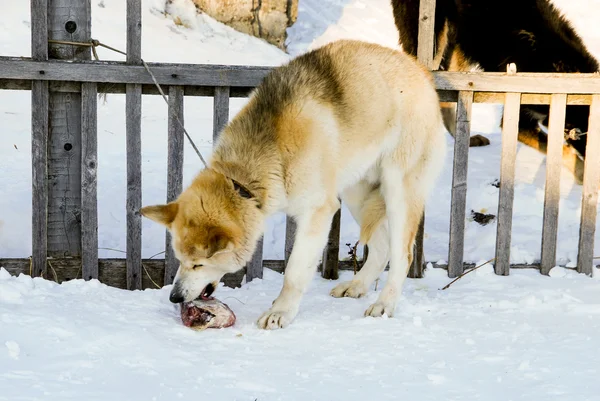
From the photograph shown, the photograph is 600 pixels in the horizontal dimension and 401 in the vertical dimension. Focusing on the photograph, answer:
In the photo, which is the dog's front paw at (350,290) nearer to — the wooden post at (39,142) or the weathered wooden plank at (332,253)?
the weathered wooden plank at (332,253)

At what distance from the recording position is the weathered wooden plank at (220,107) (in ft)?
14.9

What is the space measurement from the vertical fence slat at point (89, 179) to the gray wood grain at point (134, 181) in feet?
0.64

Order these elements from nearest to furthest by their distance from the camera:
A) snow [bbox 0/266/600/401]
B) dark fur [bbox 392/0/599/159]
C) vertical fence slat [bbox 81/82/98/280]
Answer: snow [bbox 0/266/600/401], vertical fence slat [bbox 81/82/98/280], dark fur [bbox 392/0/599/159]

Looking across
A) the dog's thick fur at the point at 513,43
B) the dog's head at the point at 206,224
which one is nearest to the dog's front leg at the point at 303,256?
the dog's head at the point at 206,224

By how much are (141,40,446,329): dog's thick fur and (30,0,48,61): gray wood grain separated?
4.02 ft

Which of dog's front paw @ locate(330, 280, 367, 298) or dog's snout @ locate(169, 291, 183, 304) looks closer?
dog's snout @ locate(169, 291, 183, 304)

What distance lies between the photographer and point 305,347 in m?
3.55

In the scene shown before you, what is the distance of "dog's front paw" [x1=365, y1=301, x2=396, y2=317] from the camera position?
4.09 m

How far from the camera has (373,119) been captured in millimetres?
4238

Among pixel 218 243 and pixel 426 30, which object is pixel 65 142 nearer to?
pixel 218 243

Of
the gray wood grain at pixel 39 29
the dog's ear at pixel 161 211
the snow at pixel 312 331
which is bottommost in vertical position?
the snow at pixel 312 331

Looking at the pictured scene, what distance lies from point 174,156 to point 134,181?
0.29 m

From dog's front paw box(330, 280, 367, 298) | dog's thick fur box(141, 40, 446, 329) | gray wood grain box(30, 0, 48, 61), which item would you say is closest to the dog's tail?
dog's thick fur box(141, 40, 446, 329)

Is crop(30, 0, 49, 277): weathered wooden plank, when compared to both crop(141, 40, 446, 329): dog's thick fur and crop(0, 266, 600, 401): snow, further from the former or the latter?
crop(141, 40, 446, 329): dog's thick fur
